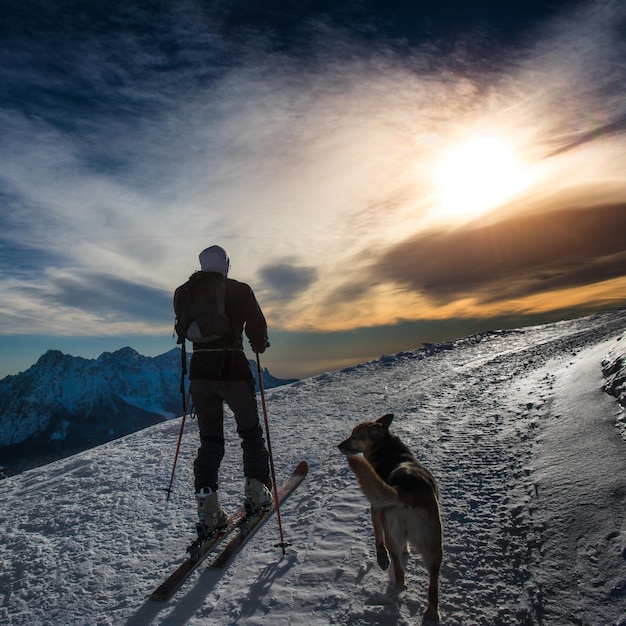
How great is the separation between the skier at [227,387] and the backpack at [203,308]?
14cm

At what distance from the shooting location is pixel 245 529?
5594mm

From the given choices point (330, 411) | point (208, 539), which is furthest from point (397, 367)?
point (208, 539)

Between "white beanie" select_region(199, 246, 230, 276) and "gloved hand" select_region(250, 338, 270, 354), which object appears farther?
"gloved hand" select_region(250, 338, 270, 354)

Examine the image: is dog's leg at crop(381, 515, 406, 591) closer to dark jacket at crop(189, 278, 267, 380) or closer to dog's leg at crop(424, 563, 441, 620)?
dog's leg at crop(424, 563, 441, 620)

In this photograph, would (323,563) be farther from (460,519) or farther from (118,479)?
(118,479)

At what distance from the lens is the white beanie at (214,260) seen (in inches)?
225

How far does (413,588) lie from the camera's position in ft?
13.7

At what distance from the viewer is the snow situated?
3.98 m

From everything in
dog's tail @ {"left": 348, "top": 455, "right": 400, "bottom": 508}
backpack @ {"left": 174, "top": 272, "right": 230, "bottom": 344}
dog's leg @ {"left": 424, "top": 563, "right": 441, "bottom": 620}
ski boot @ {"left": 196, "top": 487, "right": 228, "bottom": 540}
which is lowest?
dog's leg @ {"left": 424, "top": 563, "right": 441, "bottom": 620}

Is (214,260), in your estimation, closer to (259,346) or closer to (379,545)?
(259,346)

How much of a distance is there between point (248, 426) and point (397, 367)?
13734 mm

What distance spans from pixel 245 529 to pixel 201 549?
67 cm

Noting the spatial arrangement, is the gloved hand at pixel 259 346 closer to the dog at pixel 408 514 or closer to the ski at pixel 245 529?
the ski at pixel 245 529

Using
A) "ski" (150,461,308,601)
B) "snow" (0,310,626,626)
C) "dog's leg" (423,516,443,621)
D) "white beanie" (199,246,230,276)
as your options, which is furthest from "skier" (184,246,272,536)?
"dog's leg" (423,516,443,621)
